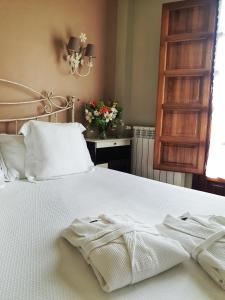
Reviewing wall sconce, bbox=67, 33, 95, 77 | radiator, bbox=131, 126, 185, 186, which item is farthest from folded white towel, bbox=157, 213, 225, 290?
wall sconce, bbox=67, 33, 95, 77

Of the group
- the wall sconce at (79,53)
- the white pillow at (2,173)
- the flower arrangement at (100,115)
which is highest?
the wall sconce at (79,53)

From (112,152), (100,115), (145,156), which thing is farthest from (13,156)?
(145,156)

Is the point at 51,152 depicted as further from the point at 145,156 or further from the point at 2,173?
the point at 145,156

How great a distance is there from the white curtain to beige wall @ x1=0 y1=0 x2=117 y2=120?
4.02ft

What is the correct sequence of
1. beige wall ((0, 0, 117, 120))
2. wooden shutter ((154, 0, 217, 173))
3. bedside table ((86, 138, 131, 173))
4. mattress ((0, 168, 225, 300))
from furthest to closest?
1. bedside table ((86, 138, 131, 173))
2. wooden shutter ((154, 0, 217, 173))
3. beige wall ((0, 0, 117, 120))
4. mattress ((0, 168, 225, 300))

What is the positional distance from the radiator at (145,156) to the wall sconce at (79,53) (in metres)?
0.92

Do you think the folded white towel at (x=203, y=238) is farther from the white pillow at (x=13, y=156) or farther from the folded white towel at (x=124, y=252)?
the white pillow at (x=13, y=156)

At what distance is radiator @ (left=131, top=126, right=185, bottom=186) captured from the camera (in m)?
2.90

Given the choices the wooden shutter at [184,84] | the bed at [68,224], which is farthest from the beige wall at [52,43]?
the bed at [68,224]

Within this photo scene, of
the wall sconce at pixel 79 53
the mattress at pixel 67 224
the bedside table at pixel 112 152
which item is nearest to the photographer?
the mattress at pixel 67 224

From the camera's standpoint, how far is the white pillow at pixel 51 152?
1993 millimetres

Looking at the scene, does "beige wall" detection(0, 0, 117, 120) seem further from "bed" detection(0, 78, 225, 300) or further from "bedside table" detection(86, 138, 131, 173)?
"bed" detection(0, 78, 225, 300)

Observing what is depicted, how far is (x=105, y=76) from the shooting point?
126 inches

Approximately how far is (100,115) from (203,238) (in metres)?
2.06
